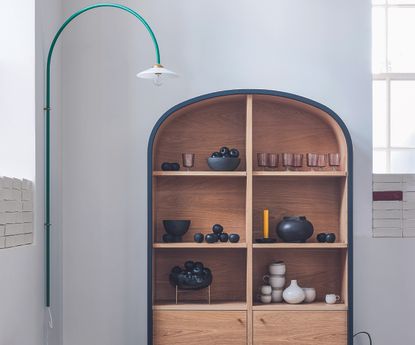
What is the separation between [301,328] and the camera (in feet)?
13.2

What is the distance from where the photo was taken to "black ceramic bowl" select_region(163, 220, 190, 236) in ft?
13.6

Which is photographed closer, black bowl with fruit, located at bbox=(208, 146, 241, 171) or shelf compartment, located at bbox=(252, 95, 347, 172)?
black bowl with fruit, located at bbox=(208, 146, 241, 171)

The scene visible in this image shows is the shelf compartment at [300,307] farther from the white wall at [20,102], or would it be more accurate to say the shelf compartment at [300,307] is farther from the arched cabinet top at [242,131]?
the white wall at [20,102]

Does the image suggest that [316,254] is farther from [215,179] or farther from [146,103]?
[146,103]

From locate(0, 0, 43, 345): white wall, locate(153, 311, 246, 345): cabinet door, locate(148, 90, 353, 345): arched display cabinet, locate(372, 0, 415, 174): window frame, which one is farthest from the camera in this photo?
locate(372, 0, 415, 174): window frame

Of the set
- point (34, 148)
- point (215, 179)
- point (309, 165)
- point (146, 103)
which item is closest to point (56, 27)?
point (146, 103)

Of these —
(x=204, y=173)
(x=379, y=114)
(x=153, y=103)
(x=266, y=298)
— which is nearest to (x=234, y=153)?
(x=204, y=173)

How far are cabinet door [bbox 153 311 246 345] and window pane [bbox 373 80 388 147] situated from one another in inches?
61.6

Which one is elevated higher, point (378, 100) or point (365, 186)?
point (378, 100)

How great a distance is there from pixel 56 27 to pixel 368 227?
233 cm

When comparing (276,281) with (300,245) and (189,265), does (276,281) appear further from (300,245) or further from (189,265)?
(189,265)

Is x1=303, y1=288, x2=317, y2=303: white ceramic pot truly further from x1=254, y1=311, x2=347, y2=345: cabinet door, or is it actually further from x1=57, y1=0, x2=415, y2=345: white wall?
x1=57, y1=0, x2=415, y2=345: white wall

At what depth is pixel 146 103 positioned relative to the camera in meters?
4.43

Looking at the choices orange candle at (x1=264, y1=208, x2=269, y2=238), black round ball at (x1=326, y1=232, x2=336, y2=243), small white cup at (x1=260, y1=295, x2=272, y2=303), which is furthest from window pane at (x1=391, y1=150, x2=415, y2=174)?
small white cup at (x1=260, y1=295, x2=272, y2=303)
